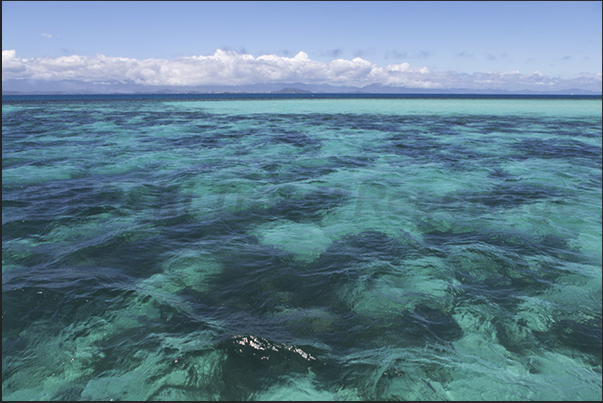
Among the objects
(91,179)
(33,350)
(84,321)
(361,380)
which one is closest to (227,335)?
(361,380)

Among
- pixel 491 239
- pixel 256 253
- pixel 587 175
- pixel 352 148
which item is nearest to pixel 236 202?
pixel 256 253

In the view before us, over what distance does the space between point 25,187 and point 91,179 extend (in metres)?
2.39

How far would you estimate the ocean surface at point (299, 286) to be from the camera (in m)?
5.08

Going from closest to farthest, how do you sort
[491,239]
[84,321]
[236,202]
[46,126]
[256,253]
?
[84,321] → [256,253] → [491,239] → [236,202] → [46,126]

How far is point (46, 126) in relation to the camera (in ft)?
114

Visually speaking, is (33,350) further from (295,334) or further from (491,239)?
(491,239)

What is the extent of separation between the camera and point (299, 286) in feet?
24.0

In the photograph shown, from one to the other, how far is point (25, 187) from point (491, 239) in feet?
58.0

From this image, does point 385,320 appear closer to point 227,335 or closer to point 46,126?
point 227,335

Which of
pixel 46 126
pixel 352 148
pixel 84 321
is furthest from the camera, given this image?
pixel 46 126

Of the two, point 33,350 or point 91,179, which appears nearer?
point 33,350

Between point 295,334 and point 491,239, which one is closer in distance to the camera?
point 295,334

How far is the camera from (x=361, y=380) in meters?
5.01

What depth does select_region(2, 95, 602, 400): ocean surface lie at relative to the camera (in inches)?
200
